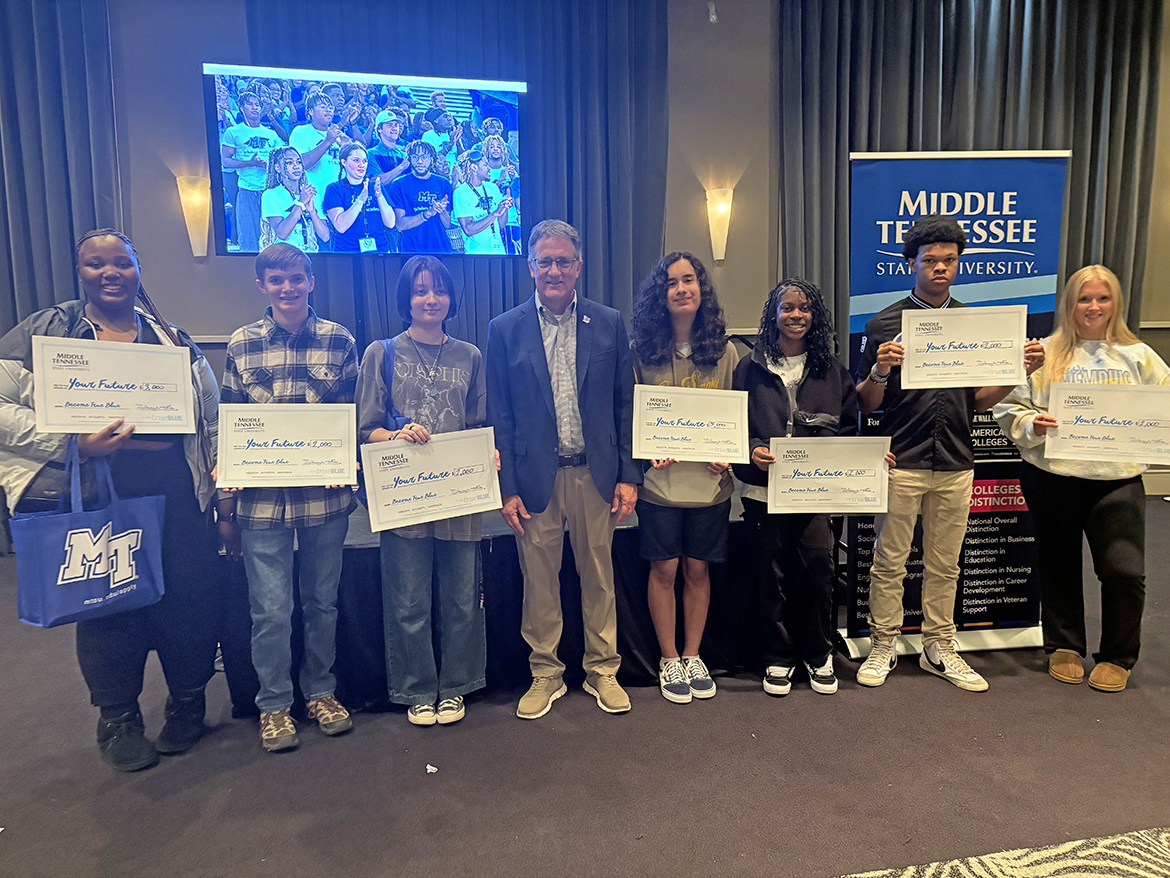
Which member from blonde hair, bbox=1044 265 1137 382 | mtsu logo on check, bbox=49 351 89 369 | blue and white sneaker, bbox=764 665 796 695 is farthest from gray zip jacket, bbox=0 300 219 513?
blonde hair, bbox=1044 265 1137 382

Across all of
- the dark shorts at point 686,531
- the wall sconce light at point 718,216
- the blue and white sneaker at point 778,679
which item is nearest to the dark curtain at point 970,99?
the wall sconce light at point 718,216

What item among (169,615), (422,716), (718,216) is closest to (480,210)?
(718,216)

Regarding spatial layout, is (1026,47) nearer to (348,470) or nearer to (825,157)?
(825,157)

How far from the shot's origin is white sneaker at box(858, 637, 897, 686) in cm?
254

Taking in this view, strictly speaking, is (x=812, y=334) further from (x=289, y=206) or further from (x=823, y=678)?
(x=289, y=206)

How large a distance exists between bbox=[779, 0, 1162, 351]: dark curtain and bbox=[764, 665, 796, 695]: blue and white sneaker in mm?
3592

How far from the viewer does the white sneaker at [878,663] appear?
2.54m

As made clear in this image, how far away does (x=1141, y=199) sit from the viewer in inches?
215

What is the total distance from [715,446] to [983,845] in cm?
132

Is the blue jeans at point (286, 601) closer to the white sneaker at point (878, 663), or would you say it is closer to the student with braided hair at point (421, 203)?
the white sneaker at point (878, 663)

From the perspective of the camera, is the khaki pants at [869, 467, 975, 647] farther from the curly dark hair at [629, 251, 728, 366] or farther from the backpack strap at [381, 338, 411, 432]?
the backpack strap at [381, 338, 411, 432]

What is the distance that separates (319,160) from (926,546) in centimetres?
429

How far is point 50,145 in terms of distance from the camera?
4207mm

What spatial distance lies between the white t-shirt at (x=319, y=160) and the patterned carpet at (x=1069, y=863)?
15.2 feet
